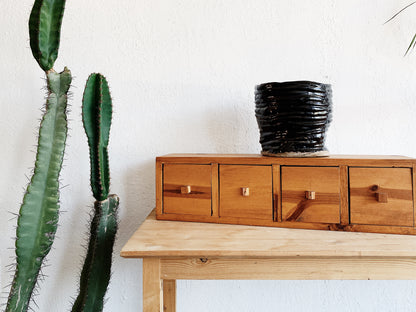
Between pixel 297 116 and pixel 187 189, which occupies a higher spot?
pixel 297 116

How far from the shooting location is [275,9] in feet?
3.22

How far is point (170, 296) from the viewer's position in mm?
941

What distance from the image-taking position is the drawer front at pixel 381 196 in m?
0.64

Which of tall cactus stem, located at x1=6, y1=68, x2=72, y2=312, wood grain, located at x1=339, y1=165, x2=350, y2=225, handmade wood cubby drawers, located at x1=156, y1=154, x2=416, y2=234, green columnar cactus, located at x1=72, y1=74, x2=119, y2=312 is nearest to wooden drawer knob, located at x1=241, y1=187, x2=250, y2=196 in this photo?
handmade wood cubby drawers, located at x1=156, y1=154, x2=416, y2=234

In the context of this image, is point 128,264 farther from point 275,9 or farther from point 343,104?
point 275,9

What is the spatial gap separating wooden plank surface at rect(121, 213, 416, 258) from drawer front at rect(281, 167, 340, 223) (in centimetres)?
4

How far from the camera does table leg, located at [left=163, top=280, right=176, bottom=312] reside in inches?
36.9

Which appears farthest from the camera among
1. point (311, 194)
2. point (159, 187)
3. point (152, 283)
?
point (159, 187)

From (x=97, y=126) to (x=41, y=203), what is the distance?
251mm

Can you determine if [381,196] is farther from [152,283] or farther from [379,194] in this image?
[152,283]

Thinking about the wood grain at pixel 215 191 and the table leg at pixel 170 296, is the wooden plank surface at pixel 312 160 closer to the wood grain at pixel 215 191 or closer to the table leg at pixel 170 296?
the wood grain at pixel 215 191

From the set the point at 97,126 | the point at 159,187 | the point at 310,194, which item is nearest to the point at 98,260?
the point at 159,187

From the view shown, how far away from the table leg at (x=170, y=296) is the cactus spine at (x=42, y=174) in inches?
16.4

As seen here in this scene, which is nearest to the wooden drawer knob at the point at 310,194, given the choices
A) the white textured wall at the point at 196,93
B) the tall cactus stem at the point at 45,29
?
the white textured wall at the point at 196,93
